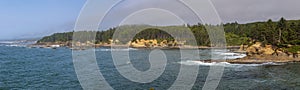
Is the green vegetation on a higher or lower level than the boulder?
higher

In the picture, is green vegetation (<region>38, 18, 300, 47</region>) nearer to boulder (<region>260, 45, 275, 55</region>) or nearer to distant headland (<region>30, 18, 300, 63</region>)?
distant headland (<region>30, 18, 300, 63</region>)

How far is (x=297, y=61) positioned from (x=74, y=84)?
1450 inches

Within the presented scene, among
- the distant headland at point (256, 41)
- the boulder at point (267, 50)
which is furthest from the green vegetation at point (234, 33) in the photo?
the boulder at point (267, 50)

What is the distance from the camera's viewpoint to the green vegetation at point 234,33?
65.9 meters

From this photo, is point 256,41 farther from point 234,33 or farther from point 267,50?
point 234,33

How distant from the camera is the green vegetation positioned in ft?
216

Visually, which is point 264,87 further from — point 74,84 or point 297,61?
point 297,61

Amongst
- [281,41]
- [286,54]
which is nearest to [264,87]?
[286,54]

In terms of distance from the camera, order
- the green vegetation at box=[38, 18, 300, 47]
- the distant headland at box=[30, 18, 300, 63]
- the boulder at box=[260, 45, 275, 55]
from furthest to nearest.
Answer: the green vegetation at box=[38, 18, 300, 47] → the boulder at box=[260, 45, 275, 55] → the distant headland at box=[30, 18, 300, 63]

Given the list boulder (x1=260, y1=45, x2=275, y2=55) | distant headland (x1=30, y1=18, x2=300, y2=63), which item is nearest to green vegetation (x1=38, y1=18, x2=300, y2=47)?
distant headland (x1=30, y1=18, x2=300, y2=63)

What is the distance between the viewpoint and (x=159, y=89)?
2862cm

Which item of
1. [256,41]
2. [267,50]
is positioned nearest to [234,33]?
[256,41]

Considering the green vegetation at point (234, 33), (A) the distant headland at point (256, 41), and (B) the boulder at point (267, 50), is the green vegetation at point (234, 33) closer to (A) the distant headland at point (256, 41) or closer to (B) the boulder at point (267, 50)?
(A) the distant headland at point (256, 41)

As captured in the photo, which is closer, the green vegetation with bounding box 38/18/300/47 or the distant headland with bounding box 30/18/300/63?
the distant headland with bounding box 30/18/300/63
